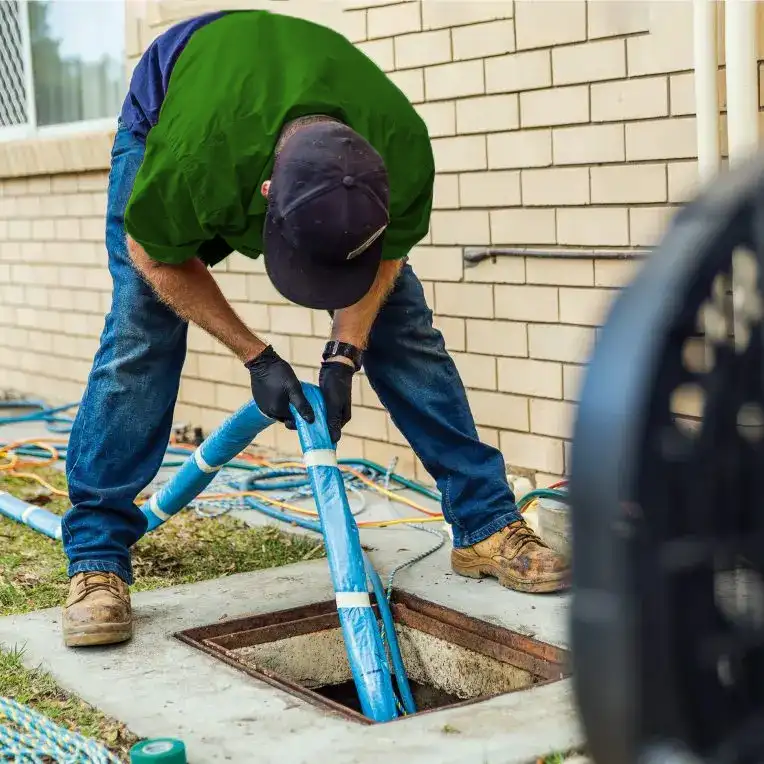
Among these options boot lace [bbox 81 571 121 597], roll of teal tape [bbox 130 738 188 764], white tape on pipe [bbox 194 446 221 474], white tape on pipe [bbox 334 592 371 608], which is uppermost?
white tape on pipe [bbox 194 446 221 474]

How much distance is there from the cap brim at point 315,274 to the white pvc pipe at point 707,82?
1207mm

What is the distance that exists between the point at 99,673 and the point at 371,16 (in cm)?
311

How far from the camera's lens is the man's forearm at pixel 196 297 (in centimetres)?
338

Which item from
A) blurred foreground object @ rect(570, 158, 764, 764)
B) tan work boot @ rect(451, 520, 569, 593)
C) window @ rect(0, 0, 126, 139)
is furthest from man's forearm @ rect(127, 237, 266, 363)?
window @ rect(0, 0, 126, 139)

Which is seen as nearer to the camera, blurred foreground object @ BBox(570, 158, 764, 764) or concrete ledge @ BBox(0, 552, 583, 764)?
blurred foreground object @ BBox(570, 158, 764, 764)

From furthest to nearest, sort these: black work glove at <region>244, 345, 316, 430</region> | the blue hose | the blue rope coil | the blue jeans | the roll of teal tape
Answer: the blue hose
the blue jeans
black work glove at <region>244, 345, 316, 430</region>
the blue rope coil
the roll of teal tape

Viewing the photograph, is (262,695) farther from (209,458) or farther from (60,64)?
(60,64)

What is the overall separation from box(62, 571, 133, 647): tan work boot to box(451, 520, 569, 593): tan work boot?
39.8 inches

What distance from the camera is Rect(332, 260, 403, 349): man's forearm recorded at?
3504 millimetres

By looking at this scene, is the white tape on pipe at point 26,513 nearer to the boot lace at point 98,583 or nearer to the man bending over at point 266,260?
the man bending over at point 266,260

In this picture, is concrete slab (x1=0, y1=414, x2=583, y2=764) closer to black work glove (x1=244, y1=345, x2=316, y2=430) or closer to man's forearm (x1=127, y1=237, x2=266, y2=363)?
black work glove (x1=244, y1=345, x2=316, y2=430)

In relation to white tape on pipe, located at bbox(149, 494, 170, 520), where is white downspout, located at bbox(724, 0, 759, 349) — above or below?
above

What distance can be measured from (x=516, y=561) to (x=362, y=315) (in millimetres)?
843

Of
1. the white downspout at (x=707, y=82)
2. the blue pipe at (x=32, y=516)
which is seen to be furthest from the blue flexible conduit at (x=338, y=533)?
the white downspout at (x=707, y=82)
